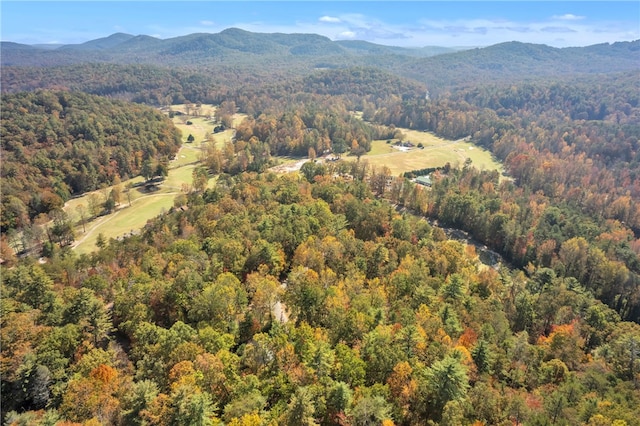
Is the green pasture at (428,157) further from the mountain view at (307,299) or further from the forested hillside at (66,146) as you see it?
the forested hillside at (66,146)

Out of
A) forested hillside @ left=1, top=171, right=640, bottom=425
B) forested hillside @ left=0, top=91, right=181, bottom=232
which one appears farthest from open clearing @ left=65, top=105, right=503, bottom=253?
forested hillside @ left=1, top=171, right=640, bottom=425

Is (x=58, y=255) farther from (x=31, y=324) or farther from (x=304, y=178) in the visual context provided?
(x=304, y=178)

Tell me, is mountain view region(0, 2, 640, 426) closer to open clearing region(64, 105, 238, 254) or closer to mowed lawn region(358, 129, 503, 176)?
open clearing region(64, 105, 238, 254)

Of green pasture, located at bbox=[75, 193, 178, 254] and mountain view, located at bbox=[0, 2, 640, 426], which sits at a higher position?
mountain view, located at bbox=[0, 2, 640, 426]

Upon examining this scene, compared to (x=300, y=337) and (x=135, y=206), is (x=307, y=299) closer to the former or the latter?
(x=300, y=337)

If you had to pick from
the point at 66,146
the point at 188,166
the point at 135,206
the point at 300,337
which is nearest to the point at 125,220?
the point at 135,206

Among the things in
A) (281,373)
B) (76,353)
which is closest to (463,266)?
(281,373)
